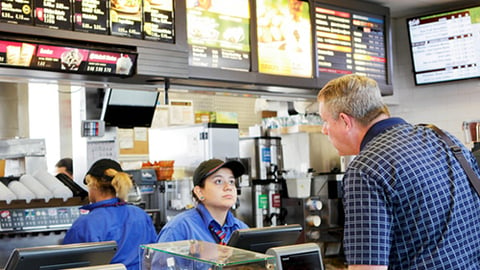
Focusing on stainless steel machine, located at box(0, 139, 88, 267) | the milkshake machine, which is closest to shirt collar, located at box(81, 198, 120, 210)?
stainless steel machine, located at box(0, 139, 88, 267)

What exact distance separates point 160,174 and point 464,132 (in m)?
2.80

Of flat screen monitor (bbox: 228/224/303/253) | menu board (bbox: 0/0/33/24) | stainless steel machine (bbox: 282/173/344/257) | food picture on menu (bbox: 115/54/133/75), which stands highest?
menu board (bbox: 0/0/33/24)

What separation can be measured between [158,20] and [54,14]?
2.41 feet

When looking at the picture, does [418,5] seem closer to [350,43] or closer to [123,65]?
[350,43]

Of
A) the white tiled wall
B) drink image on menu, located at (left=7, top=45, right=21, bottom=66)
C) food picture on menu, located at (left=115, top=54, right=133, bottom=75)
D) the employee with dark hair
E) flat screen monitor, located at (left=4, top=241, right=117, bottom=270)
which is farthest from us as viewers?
Answer: the white tiled wall

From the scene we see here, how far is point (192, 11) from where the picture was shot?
451 cm

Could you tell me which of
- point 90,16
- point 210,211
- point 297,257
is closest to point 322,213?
point 210,211

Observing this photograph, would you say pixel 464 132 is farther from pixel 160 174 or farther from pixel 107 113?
pixel 107 113

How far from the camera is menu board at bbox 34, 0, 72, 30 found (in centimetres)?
372

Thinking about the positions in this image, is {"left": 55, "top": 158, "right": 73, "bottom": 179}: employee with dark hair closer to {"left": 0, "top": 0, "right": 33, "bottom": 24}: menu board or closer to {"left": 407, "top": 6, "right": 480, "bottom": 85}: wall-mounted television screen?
{"left": 0, "top": 0, "right": 33, "bottom": 24}: menu board

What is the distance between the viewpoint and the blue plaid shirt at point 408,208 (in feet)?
6.01

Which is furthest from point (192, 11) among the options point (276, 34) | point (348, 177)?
point (348, 177)

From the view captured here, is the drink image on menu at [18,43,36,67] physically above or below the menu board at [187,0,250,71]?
below

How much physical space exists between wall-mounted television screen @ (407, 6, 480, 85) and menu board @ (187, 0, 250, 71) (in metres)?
2.25
